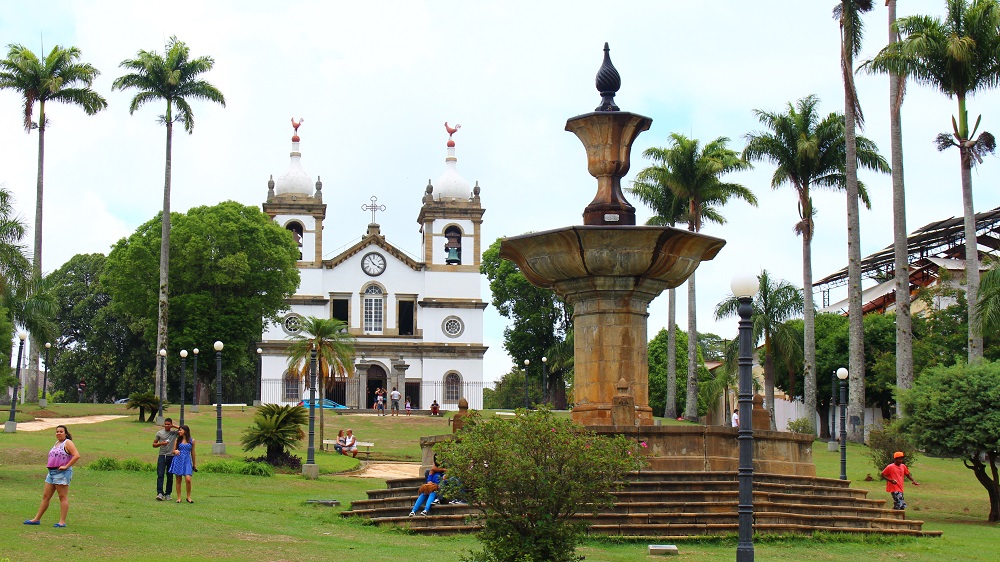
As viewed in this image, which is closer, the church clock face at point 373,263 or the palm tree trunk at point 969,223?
the palm tree trunk at point 969,223

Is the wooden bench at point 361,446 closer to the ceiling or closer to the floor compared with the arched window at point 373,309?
closer to the floor

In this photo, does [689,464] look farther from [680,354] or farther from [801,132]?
[680,354]

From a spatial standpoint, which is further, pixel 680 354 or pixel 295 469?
pixel 680 354

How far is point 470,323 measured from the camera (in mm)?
65375

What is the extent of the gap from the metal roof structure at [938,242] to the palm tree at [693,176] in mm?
13721

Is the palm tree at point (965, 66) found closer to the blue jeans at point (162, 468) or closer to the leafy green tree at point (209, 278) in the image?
the blue jeans at point (162, 468)

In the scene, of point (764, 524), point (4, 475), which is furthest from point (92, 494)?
point (764, 524)

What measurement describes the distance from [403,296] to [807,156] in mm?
31960

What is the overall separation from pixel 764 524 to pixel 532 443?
17.3 feet

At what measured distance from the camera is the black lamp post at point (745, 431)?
33.0 ft

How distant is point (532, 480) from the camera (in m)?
10.8

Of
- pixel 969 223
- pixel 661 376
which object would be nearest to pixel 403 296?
pixel 661 376

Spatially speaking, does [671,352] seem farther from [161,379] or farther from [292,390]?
[292,390]

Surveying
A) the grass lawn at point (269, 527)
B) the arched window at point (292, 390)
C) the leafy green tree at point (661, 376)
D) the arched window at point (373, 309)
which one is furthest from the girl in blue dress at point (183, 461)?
the leafy green tree at point (661, 376)
